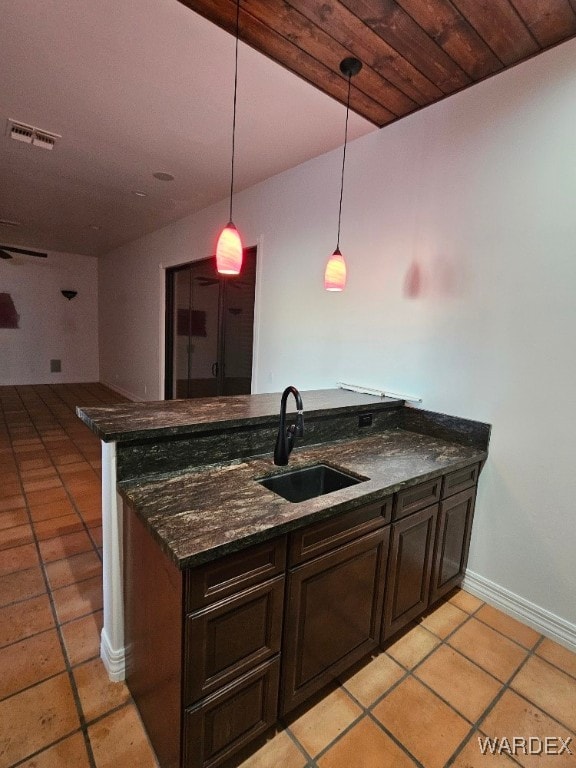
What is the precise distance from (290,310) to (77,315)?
6794 millimetres

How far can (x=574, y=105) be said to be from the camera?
1.80 m

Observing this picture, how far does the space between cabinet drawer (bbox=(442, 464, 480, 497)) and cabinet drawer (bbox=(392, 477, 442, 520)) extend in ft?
0.23

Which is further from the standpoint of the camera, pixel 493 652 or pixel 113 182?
pixel 113 182

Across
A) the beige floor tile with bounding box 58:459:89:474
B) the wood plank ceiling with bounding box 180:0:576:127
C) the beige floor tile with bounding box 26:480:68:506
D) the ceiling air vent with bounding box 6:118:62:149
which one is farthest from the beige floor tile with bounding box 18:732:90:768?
the ceiling air vent with bounding box 6:118:62:149

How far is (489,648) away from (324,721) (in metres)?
0.96

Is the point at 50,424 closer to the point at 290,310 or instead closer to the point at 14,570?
the point at 14,570

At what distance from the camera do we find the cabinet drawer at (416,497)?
65.6 inches

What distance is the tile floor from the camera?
4.41 feet

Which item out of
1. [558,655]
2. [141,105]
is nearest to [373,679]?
[558,655]

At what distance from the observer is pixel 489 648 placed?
1868 millimetres

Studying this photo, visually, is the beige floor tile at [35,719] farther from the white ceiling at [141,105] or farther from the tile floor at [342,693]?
the white ceiling at [141,105]

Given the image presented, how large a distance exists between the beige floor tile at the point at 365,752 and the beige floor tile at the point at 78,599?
1351 millimetres

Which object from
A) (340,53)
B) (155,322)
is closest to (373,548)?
(340,53)

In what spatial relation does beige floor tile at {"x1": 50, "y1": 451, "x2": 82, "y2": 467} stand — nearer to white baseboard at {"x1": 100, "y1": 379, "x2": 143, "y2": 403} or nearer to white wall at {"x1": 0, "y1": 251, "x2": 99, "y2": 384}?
white baseboard at {"x1": 100, "y1": 379, "x2": 143, "y2": 403}
